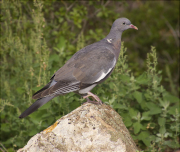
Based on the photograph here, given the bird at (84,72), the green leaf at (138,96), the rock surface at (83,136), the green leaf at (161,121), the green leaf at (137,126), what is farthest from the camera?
the green leaf at (138,96)

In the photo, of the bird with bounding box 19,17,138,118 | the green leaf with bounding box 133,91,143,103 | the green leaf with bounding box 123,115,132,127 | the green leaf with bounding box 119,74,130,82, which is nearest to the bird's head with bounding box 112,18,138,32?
the bird with bounding box 19,17,138,118

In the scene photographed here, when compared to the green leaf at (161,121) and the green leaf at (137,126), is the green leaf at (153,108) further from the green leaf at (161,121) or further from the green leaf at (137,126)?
the green leaf at (137,126)

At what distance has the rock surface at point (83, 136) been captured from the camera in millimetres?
2637

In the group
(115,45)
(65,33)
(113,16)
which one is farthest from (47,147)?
(113,16)

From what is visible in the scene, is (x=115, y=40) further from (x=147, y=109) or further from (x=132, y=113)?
(x=147, y=109)

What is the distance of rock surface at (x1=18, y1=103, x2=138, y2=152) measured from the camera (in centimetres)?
264

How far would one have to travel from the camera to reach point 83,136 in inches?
106

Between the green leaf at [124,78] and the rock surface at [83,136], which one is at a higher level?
the green leaf at [124,78]

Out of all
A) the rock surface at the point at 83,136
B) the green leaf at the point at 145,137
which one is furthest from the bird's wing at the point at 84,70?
the green leaf at the point at 145,137

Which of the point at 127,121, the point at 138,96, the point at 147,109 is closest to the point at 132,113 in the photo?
the point at 127,121

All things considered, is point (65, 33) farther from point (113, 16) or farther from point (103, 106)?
point (103, 106)

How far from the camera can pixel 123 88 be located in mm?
4203

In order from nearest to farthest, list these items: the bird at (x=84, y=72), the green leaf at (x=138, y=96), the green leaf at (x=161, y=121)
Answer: the bird at (x=84, y=72), the green leaf at (x=161, y=121), the green leaf at (x=138, y=96)

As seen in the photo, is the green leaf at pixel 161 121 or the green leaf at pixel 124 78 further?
the green leaf at pixel 124 78
